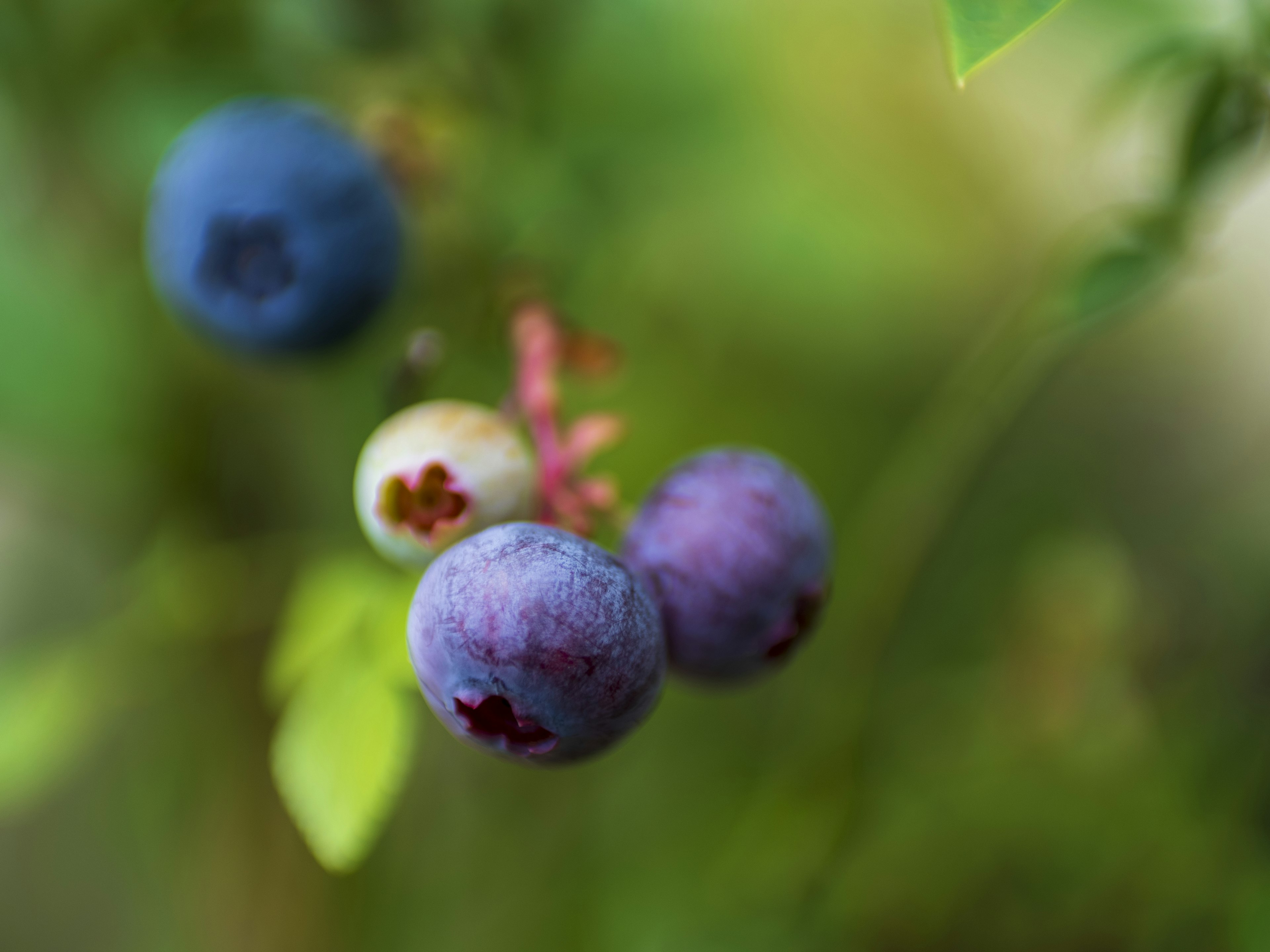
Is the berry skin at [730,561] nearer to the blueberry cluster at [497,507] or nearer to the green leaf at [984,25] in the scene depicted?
the blueberry cluster at [497,507]

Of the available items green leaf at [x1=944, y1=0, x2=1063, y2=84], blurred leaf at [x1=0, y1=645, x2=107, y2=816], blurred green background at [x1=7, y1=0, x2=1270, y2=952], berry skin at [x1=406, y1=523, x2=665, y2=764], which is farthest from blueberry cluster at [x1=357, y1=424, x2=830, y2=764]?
blurred leaf at [x1=0, y1=645, x2=107, y2=816]

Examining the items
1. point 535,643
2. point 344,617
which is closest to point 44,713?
point 344,617

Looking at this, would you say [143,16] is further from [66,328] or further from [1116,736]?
[1116,736]

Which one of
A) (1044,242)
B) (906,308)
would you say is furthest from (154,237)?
(1044,242)

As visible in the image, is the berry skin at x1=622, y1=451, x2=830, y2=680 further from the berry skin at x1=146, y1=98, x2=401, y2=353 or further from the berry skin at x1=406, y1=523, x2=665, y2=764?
the berry skin at x1=146, y1=98, x2=401, y2=353

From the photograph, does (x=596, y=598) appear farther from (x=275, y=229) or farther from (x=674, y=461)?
(x=674, y=461)

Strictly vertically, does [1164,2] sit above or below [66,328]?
above

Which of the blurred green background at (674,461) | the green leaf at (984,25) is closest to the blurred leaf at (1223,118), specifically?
the blurred green background at (674,461)
